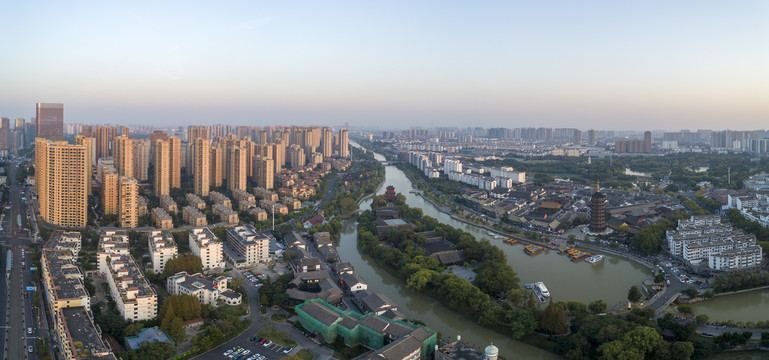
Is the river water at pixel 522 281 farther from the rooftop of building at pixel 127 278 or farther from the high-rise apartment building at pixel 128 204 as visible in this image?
the high-rise apartment building at pixel 128 204

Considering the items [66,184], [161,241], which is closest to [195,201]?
[66,184]

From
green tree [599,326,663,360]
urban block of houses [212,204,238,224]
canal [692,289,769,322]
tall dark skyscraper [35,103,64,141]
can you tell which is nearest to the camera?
green tree [599,326,663,360]

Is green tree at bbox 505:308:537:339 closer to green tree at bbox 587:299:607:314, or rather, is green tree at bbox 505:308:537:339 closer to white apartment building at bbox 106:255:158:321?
green tree at bbox 587:299:607:314

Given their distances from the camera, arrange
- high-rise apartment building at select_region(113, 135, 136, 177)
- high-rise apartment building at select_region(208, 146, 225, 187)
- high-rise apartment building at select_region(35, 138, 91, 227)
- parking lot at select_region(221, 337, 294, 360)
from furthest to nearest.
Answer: high-rise apartment building at select_region(208, 146, 225, 187)
high-rise apartment building at select_region(113, 135, 136, 177)
high-rise apartment building at select_region(35, 138, 91, 227)
parking lot at select_region(221, 337, 294, 360)

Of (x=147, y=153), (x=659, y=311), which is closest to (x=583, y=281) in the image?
(x=659, y=311)

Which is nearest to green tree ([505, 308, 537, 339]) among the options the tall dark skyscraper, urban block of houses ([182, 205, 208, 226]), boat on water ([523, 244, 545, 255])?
boat on water ([523, 244, 545, 255])

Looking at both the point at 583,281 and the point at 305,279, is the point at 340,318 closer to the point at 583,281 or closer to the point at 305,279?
the point at 305,279

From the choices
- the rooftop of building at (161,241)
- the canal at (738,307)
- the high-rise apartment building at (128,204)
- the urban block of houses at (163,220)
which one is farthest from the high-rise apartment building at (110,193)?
the canal at (738,307)
